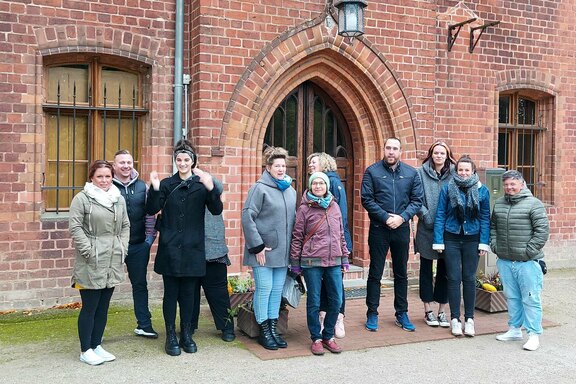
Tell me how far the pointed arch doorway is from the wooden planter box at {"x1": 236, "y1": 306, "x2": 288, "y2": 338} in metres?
2.90

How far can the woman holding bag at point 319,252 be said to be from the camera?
5777mm

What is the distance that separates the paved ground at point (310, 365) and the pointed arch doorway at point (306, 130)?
331 cm

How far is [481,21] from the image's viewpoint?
10.1 m

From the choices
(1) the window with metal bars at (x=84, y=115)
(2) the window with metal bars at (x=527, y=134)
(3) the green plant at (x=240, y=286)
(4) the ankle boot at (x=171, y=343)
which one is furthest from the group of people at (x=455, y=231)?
(2) the window with metal bars at (x=527, y=134)

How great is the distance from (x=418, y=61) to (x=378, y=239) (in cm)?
367

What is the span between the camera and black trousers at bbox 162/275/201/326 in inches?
228

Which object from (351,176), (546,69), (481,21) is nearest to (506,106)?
(546,69)

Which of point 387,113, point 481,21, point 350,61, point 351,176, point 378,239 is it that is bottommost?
point 378,239

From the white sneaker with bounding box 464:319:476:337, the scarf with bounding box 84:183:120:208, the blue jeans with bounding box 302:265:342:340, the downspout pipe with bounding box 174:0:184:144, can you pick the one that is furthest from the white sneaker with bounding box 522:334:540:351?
the downspout pipe with bounding box 174:0:184:144

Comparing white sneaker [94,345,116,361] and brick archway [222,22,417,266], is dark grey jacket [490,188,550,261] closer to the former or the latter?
brick archway [222,22,417,266]

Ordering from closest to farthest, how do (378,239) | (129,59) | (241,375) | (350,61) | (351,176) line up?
1. (241,375)
2. (378,239)
3. (129,59)
4. (350,61)
5. (351,176)

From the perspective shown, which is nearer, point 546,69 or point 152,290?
point 152,290

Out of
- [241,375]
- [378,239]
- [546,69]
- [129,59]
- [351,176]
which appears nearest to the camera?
[241,375]

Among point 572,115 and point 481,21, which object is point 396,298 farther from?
point 572,115
